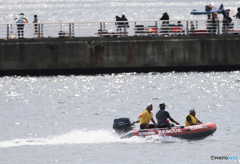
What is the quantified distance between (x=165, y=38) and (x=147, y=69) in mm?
2655

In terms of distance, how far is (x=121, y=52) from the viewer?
39.6m

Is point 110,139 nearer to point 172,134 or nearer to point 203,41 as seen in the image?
point 172,134

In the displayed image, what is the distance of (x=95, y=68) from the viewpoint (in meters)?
40.0

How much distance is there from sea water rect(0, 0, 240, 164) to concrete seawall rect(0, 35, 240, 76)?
1.43 m

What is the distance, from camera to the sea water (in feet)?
66.3

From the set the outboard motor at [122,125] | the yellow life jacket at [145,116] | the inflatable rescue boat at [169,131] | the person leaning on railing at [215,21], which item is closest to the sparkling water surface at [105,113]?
the inflatable rescue boat at [169,131]

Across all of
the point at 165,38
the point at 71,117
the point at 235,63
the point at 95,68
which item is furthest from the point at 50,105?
the point at 235,63

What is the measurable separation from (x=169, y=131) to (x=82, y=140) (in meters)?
3.50

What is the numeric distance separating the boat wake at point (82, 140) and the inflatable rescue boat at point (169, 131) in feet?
0.59

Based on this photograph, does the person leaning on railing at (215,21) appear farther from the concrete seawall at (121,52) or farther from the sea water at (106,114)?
→ the sea water at (106,114)

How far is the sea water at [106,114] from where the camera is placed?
66.3 ft

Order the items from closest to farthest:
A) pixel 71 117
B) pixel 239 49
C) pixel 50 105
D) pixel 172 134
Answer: pixel 172 134 < pixel 71 117 < pixel 50 105 < pixel 239 49

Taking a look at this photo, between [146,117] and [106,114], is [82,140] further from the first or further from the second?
[106,114]

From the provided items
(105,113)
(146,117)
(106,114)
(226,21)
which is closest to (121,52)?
(226,21)
